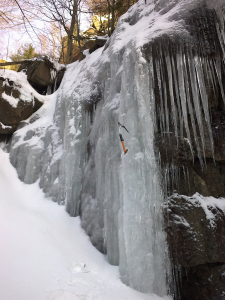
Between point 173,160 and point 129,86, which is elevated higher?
point 129,86

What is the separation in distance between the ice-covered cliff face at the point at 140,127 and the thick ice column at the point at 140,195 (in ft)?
0.04

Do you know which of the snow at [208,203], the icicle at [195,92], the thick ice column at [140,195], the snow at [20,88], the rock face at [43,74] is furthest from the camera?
the rock face at [43,74]

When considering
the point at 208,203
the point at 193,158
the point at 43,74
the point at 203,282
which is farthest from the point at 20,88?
the point at 203,282

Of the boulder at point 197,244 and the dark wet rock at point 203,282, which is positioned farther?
the dark wet rock at point 203,282

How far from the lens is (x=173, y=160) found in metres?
3.72

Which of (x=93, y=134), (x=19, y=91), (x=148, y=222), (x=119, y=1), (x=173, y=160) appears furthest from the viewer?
(x=119, y=1)

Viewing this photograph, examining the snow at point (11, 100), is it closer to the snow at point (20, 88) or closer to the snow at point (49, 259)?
the snow at point (20, 88)

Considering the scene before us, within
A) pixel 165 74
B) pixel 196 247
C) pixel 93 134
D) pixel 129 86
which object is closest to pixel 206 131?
pixel 165 74

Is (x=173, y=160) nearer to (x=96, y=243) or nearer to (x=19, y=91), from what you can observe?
(x=96, y=243)

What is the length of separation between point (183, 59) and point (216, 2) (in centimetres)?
107

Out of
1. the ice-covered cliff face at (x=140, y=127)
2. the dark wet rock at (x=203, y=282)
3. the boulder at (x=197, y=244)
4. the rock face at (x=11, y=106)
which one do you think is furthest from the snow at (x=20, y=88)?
the dark wet rock at (x=203, y=282)

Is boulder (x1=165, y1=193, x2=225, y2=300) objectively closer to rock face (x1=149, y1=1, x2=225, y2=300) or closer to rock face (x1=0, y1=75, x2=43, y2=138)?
rock face (x1=149, y1=1, x2=225, y2=300)

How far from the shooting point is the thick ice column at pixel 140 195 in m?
2.78

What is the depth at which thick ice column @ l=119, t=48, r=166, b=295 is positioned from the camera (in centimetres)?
278
